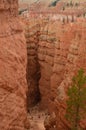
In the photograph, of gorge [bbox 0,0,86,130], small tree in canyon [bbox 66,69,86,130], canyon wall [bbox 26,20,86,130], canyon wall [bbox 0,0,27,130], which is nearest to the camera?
canyon wall [bbox 0,0,27,130]

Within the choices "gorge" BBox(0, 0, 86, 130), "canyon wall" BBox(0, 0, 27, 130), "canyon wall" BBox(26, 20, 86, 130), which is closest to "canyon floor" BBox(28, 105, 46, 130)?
"gorge" BBox(0, 0, 86, 130)

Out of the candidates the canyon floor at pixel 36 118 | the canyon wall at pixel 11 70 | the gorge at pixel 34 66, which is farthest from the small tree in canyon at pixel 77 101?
the canyon floor at pixel 36 118

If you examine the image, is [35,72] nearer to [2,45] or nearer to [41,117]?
[41,117]

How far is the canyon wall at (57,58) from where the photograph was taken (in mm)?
28828

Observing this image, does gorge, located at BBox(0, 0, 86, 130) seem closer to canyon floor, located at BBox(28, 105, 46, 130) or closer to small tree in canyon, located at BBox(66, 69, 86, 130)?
canyon floor, located at BBox(28, 105, 46, 130)

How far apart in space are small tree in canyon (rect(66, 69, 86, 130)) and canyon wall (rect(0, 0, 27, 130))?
13.9 feet

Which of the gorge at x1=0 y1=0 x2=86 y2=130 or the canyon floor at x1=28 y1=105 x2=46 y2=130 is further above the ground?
the gorge at x1=0 y1=0 x2=86 y2=130

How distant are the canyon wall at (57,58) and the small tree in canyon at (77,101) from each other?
0.64m

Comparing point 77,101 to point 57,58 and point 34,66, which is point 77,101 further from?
point 34,66

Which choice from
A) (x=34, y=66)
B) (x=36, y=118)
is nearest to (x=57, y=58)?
(x=36, y=118)

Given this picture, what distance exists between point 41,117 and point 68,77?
43.7 ft

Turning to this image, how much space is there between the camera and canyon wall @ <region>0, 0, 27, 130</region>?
20375mm

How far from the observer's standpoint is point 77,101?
25734 millimetres

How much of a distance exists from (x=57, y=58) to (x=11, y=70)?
706 inches
